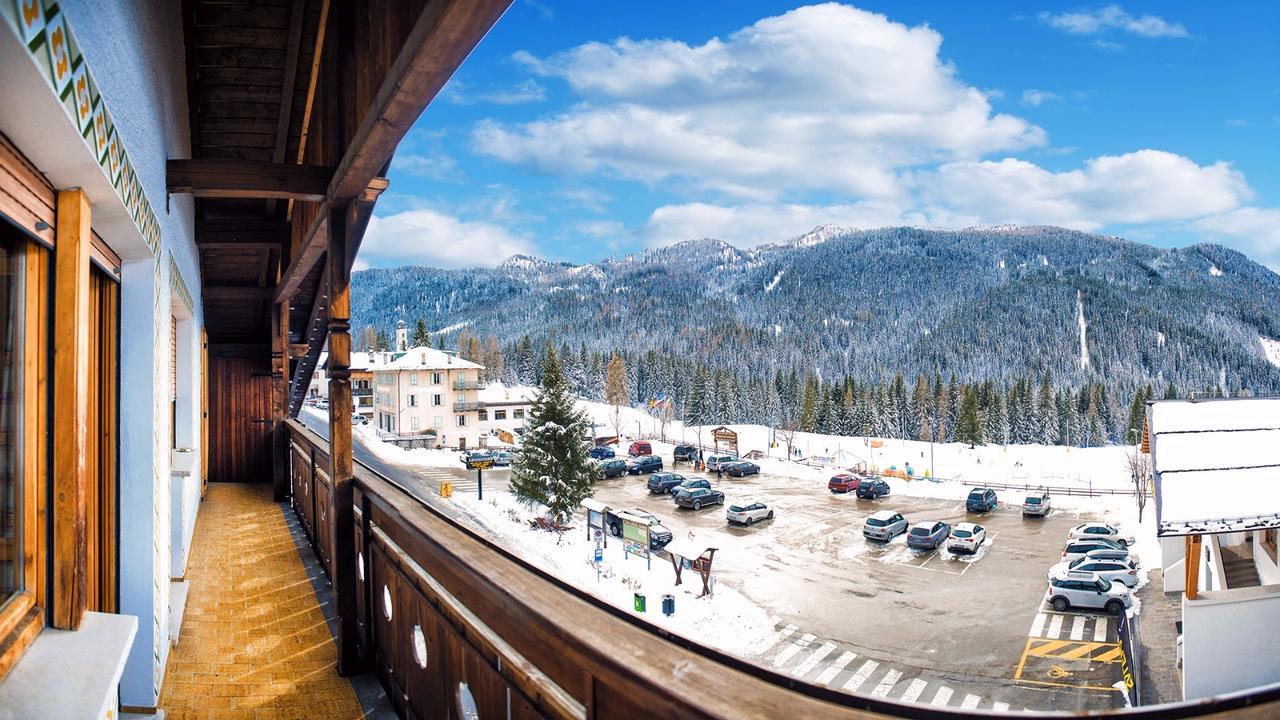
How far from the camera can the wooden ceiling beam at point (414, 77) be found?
1583 mm

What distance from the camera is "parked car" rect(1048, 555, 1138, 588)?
14.5 meters

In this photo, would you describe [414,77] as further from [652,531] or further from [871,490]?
[871,490]

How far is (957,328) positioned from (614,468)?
121 metres

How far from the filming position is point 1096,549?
1691 cm

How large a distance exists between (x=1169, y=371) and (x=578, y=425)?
107 metres

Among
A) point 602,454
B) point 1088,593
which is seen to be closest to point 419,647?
point 1088,593

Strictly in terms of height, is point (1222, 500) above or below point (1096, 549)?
above

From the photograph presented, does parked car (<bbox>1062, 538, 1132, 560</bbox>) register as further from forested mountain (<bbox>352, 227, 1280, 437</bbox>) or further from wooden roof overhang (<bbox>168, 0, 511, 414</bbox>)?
forested mountain (<bbox>352, 227, 1280, 437</bbox>)

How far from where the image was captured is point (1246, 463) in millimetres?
6082

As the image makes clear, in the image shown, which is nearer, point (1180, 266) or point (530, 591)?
point (530, 591)

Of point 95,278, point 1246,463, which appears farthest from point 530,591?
point 1246,463

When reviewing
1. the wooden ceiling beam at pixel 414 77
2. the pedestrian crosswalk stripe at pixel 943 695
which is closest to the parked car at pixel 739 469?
the pedestrian crosswalk stripe at pixel 943 695

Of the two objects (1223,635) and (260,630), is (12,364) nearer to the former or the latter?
(260,630)

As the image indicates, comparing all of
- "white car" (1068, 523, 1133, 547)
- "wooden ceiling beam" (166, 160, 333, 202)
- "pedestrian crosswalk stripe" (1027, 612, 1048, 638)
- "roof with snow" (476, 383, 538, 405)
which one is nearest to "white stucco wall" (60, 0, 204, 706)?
"wooden ceiling beam" (166, 160, 333, 202)
